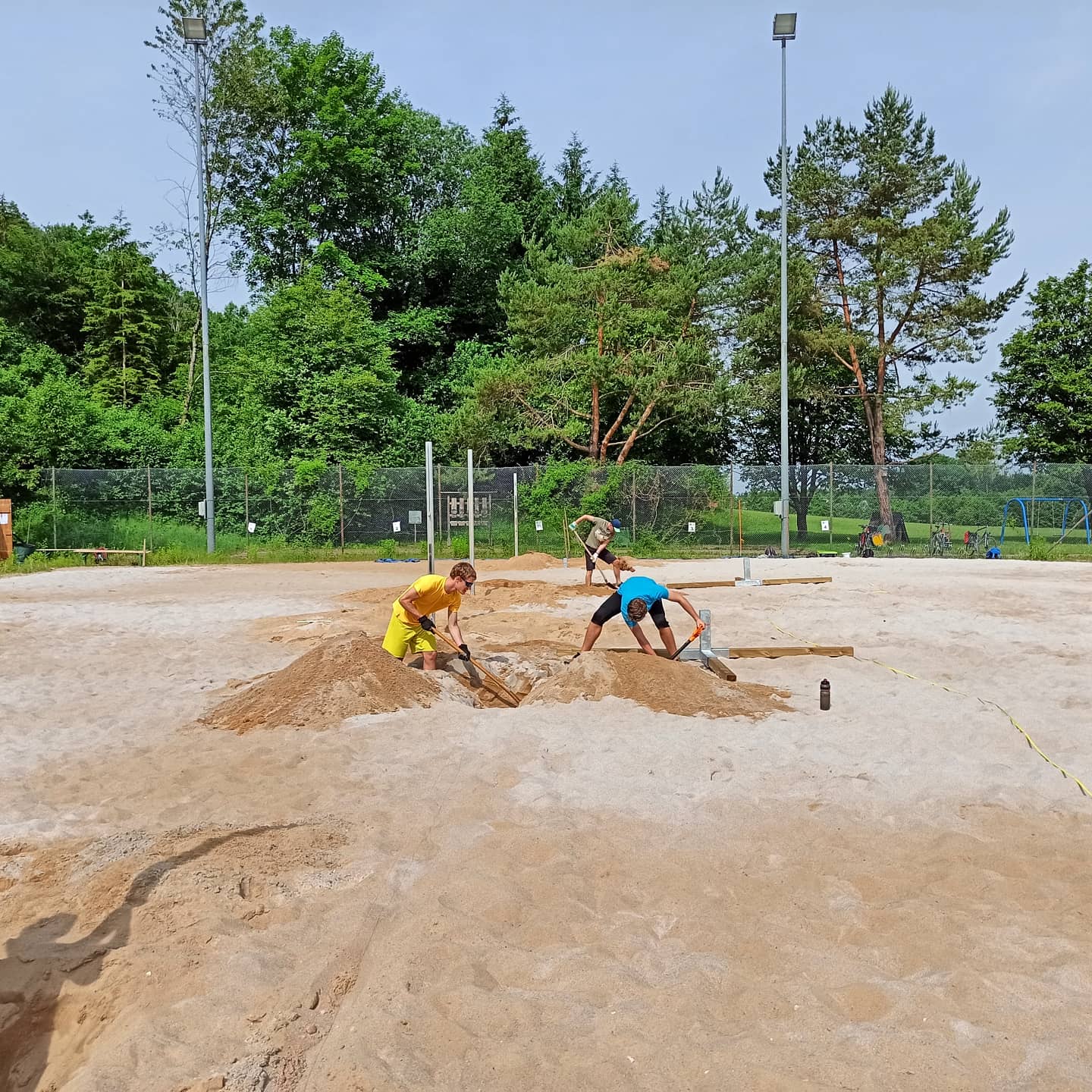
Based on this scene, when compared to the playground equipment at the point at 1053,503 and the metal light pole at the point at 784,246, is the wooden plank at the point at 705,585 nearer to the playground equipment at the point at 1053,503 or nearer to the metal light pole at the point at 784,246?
the metal light pole at the point at 784,246

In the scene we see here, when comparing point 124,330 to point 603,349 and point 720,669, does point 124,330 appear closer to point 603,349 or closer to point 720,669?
point 603,349

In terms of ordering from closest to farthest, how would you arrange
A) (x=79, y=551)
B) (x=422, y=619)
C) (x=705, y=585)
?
1. (x=422, y=619)
2. (x=705, y=585)
3. (x=79, y=551)

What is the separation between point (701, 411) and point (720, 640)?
2083 cm

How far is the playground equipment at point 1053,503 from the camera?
26.5 metres

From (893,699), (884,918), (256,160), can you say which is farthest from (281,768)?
(256,160)

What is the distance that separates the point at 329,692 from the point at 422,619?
1.40 meters

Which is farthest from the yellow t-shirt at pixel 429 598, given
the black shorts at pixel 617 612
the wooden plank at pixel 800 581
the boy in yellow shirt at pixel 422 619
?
the wooden plank at pixel 800 581

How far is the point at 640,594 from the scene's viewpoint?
28.6 ft

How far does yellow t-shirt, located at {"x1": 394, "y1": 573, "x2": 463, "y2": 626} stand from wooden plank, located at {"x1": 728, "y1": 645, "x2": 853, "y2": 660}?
3.05 meters

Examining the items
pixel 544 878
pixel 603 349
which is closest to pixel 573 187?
pixel 603 349

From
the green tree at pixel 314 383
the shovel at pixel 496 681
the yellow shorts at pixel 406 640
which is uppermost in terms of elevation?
the green tree at pixel 314 383

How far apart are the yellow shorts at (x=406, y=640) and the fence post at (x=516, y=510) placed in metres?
16.9

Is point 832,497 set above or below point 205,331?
below

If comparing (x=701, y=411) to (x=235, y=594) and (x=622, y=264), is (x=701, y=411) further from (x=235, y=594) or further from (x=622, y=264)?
(x=235, y=594)
